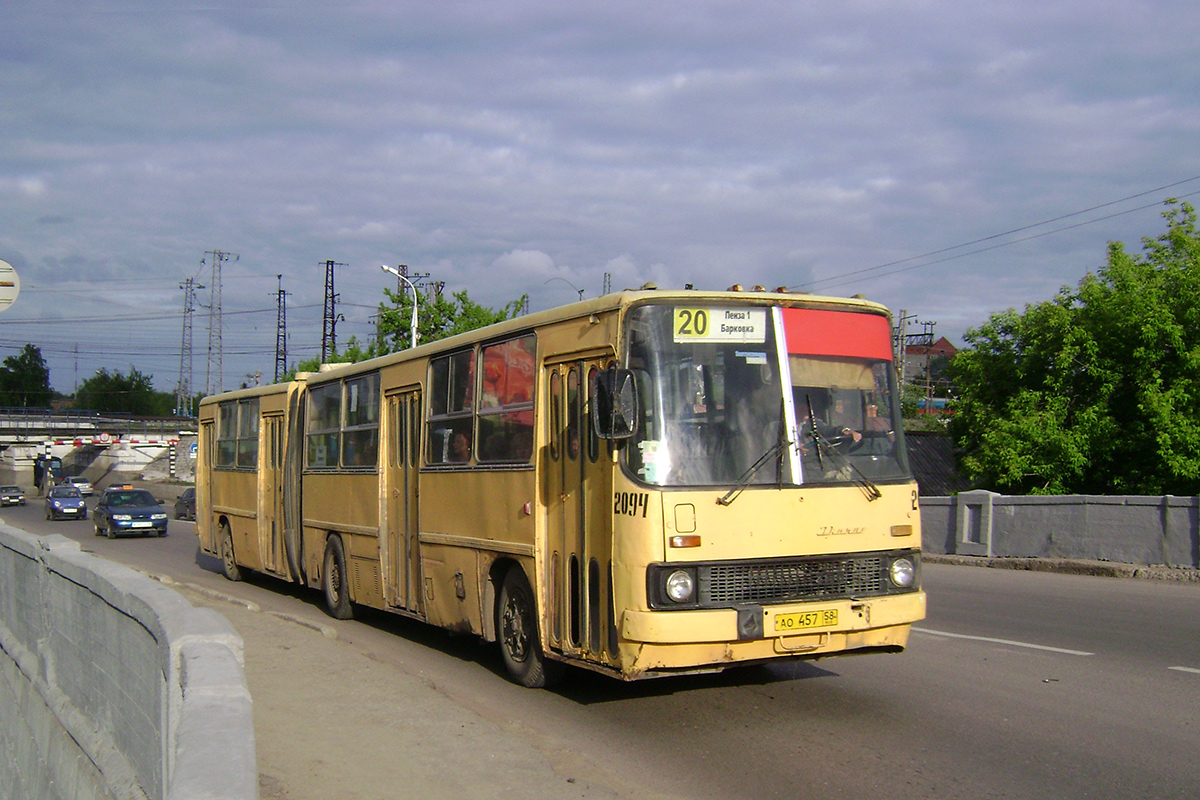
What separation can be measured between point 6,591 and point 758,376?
947cm

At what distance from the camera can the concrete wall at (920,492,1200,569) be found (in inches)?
672

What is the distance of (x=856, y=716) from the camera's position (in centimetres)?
751

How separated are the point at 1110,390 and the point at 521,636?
19.8 meters

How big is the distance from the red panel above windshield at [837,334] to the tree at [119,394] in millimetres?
153565

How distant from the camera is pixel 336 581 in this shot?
536 inches

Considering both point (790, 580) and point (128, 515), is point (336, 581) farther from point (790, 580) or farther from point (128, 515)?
point (128, 515)

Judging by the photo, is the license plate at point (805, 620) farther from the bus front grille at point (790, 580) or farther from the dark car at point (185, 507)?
the dark car at point (185, 507)

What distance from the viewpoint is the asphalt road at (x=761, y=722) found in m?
6.03

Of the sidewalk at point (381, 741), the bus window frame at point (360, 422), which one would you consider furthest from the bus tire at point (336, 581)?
the sidewalk at point (381, 741)

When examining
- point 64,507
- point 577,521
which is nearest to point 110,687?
point 577,521

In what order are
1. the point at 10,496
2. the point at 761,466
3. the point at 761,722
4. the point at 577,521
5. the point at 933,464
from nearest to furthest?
the point at 761,466
the point at 761,722
the point at 577,521
the point at 933,464
the point at 10,496

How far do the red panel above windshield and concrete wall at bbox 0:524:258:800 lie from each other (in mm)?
4240

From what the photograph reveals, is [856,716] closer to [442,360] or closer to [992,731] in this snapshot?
[992,731]

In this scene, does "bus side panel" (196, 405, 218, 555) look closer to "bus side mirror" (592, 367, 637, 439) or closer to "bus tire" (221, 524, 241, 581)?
"bus tire" (221, 524, 241, 581)
